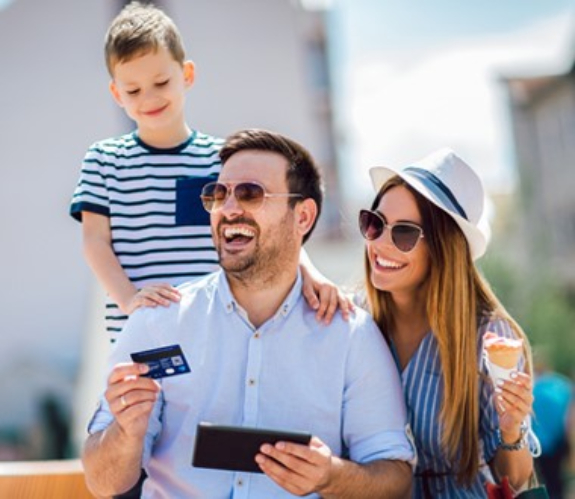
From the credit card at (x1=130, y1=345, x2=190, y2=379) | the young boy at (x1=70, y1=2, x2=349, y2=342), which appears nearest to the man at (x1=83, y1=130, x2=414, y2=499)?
the credit card at (x1=130, y1=345, x2=190, y2=379)

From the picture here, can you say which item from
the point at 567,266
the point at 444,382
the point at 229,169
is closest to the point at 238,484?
the point at 444,382

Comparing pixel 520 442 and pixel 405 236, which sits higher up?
pixel 405 236

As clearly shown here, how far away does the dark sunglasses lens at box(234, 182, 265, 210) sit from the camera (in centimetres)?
301

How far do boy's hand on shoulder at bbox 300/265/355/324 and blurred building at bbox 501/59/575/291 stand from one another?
94.2ft

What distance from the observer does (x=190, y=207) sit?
3.43 meters

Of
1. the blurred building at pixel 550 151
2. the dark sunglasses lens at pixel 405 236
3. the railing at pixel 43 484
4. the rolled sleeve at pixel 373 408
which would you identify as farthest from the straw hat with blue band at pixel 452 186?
the blurred building at pixel 550 151

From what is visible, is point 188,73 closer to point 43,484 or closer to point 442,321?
point 442,321

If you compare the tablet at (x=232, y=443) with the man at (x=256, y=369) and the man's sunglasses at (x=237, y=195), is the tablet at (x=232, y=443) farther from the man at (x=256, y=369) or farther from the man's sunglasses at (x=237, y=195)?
the man's sunglasses at (x=237, y=195)

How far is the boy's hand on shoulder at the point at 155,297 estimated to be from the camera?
3000 millimetres

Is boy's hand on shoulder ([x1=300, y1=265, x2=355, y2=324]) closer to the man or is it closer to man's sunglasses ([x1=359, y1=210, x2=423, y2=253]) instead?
the man

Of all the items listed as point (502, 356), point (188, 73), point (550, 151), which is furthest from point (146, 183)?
point (550, 151)

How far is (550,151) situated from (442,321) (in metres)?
31.8

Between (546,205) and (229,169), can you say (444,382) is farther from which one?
(546,205)

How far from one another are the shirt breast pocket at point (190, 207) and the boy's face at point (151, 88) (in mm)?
246
